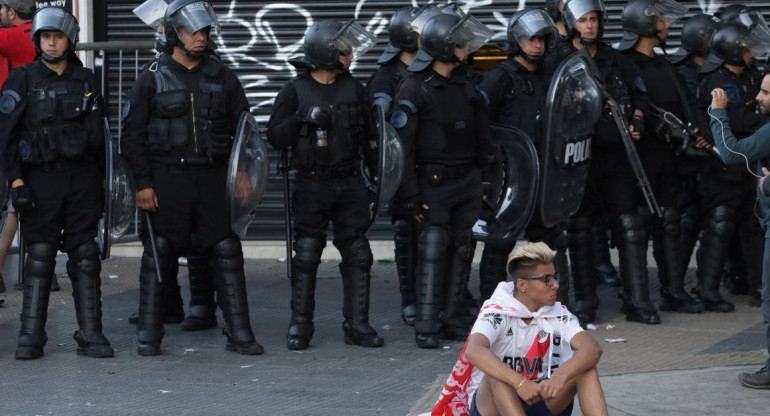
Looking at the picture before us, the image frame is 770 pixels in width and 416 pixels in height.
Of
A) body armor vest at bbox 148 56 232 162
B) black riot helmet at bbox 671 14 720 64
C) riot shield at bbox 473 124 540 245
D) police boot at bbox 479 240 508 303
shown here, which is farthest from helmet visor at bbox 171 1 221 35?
black riot helmet at bbox 671 14 720 64

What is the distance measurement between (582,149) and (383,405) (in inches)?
99.8

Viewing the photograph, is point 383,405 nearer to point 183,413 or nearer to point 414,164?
point 183,413

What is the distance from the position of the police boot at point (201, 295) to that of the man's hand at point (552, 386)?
388cm

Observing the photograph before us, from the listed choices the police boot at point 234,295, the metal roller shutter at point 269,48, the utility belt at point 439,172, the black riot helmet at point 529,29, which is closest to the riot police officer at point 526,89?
the black riot helmet at point 529,29

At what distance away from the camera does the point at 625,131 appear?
8898 millimetres

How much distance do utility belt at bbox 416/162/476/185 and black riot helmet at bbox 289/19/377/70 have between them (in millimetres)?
814

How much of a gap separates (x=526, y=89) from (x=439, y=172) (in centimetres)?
86

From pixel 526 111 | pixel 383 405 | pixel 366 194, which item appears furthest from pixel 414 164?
pixel 383 405

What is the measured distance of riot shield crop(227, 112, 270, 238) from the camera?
7.99m

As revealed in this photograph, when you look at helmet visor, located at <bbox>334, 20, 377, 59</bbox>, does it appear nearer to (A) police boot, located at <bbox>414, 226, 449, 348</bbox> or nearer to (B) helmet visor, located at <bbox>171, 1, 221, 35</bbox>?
(B) helmet visor, located at <bbox>171, 1, 221, 35</bbox>

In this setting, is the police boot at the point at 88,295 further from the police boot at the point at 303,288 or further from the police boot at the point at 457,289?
the police boot at the point at 457,289

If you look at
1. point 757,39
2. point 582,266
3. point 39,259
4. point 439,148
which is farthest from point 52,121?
point 757,39

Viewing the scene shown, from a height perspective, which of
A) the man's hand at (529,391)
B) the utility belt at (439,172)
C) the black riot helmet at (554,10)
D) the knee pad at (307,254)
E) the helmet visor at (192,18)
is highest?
the black riot helmet at (554,10)

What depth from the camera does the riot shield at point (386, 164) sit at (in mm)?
8188
